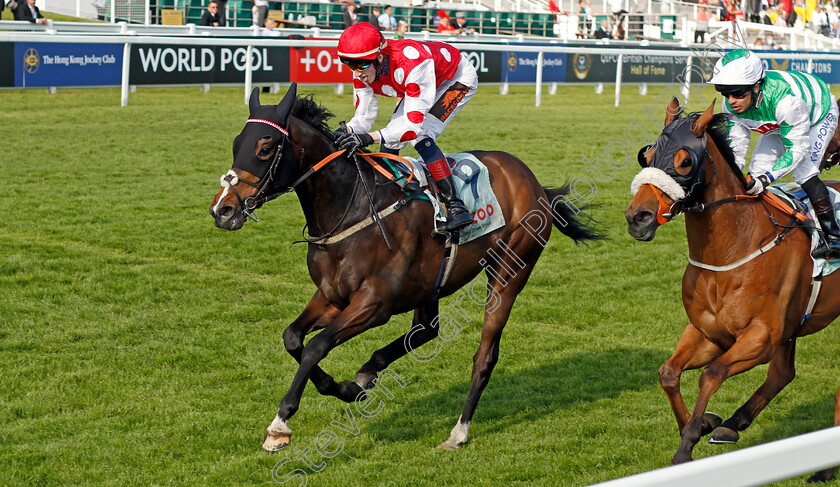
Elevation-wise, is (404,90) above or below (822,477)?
above

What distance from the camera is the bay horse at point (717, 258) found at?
155 inches

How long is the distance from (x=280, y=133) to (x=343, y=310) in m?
0.93

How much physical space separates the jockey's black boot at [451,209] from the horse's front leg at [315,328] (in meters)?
0.72

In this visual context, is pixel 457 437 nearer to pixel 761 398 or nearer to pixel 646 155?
pixel 761 398

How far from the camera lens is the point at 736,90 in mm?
4285

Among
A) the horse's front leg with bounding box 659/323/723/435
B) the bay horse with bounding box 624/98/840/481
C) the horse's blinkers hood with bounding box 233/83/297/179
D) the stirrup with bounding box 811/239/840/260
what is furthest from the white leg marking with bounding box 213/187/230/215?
the stirrup with bounding box 811/239/840/260

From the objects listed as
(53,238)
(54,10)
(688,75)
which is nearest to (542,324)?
(53,238)

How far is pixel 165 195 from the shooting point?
9688 mm

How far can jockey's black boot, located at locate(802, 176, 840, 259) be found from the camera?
441cm

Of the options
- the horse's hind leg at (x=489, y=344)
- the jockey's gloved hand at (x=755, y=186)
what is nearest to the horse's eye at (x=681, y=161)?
the jockey's gloved hand at (x=755, y=186)

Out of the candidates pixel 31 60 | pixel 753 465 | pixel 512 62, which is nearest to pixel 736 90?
pixel 753 465

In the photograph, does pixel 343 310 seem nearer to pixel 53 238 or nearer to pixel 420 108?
pixel 420 108

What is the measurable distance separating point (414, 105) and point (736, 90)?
1.56m

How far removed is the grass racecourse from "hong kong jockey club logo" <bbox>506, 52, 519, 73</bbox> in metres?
7.52
